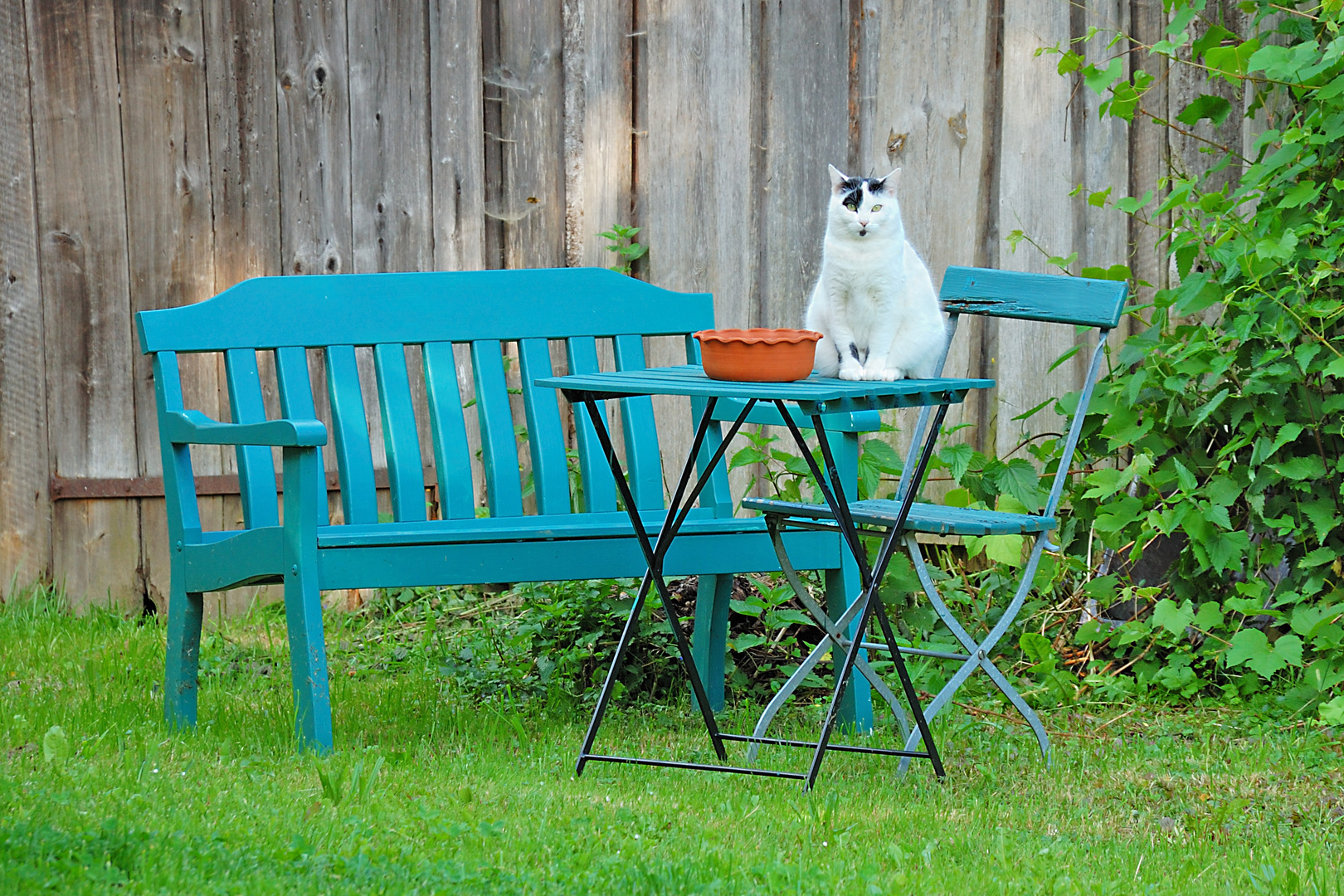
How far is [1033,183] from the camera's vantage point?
13.7ft

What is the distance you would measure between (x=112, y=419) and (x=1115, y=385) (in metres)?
3.23

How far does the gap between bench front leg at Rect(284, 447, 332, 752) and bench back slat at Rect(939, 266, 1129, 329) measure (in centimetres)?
157

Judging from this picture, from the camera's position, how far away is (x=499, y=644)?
13.8 ft

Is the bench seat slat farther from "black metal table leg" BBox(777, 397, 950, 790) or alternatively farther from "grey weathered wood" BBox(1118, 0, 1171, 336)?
"grey weathered wood" BBox(1118, 0, 1171, 336)

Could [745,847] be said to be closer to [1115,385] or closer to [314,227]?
[1115,385]

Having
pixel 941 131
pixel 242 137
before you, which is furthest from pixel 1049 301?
pixel 242 137

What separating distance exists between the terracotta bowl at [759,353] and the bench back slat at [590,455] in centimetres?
98

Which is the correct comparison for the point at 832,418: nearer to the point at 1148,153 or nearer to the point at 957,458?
the point at 957,458

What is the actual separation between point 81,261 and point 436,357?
5.25ft

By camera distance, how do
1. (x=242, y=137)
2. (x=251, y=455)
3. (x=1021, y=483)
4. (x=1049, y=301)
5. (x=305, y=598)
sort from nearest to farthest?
1. (x=305, y=598)
2. (x=1049, y=301)
3. (x=251, y=455)
4. (x=1021, y=483)
5. (x=242, y=137)

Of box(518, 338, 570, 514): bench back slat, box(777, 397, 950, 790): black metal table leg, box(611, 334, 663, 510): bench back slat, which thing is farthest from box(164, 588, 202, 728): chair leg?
box(777, 397, 950, 790): black metal table leg

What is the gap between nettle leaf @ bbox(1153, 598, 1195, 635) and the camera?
3.55 metres

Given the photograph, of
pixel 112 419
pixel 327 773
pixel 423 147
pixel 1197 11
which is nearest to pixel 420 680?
pixel 327 773

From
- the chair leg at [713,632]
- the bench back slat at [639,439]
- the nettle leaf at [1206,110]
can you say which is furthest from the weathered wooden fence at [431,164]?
the chair leg at [713,632]
